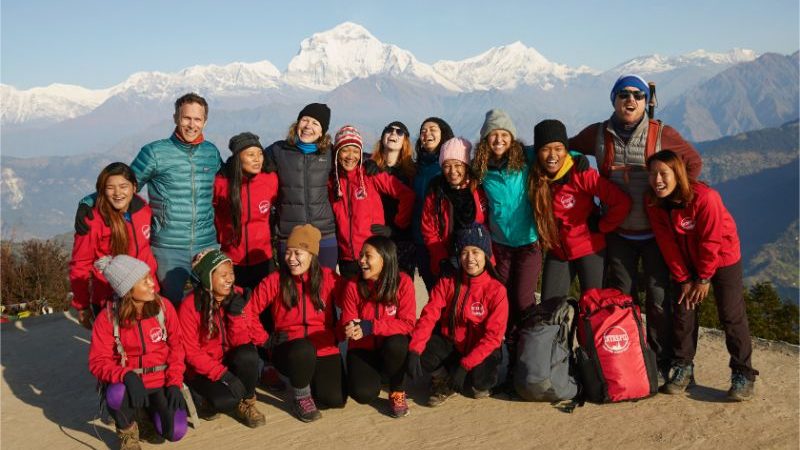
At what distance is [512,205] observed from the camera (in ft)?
18.9

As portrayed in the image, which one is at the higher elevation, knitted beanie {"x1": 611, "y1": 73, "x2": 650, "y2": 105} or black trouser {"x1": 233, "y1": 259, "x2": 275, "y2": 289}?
knitted beanie {"x1": 611, "y1": 73, "x2": 650, "y2": 105}

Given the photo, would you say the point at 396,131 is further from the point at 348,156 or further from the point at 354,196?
the point at 354,196

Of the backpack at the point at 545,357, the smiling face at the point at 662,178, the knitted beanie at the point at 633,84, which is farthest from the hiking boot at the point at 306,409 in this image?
the knitted beanie at the point at 633,84

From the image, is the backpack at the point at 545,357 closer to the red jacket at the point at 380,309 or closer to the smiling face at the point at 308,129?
the red jacket at the point at 380,309

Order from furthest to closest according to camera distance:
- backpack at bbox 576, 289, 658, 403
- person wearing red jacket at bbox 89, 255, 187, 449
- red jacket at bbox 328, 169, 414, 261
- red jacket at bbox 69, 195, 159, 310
→ red jacket at bbox 328, 169, 414, 261
backpack at bbox 576, 289, 658, 403
red jacket at bbox 69, 195, 159, 310
person wearing red jacket at bbox 89, 255, 187, 449

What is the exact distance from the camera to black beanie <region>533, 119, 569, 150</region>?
5.54 m

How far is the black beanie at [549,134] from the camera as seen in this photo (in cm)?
554

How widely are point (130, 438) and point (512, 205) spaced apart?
3889 millimetres

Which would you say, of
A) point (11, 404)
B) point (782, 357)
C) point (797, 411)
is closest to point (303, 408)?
point (11, 404)

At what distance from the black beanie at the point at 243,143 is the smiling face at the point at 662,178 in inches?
139

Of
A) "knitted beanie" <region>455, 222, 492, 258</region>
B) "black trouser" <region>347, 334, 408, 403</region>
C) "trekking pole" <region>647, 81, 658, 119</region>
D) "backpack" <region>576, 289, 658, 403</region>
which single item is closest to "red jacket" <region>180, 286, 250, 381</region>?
"black trouser" <region>347, 334, 408, 403</region>

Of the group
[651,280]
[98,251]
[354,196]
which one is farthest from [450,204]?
[98,251]

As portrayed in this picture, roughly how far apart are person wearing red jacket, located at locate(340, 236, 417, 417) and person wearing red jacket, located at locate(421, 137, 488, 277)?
49 centimetres

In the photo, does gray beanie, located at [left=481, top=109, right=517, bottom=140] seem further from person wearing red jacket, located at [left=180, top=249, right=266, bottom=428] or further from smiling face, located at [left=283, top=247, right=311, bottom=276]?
person wearing red jacket, located at [left=180, top=249, right=266, bottom=428]
